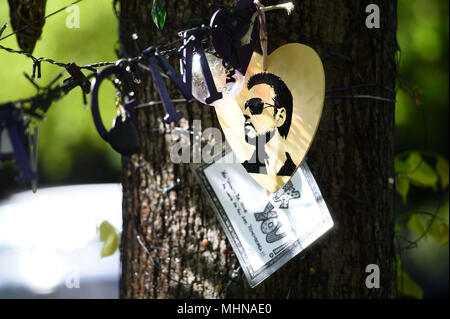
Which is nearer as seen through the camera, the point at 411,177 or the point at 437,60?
the point at 411,177

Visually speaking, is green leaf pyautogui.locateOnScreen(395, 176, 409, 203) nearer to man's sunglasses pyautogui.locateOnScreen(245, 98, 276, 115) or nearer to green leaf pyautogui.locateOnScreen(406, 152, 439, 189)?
green leaf pyautogui.locateOnScreen(406, 152, 439, 189)

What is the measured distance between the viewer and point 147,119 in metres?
1.75

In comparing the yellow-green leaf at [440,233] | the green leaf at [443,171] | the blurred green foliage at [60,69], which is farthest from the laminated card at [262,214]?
the blurred green foliage at [60,69]

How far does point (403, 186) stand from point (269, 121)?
3.39 feet

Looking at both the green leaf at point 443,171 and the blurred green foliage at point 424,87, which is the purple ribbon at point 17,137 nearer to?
the green leaf at point 443,171

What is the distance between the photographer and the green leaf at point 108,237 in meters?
1.97

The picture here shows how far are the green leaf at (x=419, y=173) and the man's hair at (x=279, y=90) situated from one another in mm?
1068

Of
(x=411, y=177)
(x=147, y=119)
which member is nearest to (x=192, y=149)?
(x=147, y=119)

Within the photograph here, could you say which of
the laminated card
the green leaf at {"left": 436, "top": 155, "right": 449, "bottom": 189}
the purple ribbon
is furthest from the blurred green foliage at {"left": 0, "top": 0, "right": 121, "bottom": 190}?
the purple ribbon

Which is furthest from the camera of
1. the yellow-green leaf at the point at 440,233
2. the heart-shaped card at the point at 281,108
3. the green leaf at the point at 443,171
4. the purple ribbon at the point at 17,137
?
the green leaf at the point at 443,171

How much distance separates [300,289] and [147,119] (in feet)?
2.32

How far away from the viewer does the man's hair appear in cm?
134

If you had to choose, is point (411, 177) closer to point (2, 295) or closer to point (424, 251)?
point (2, 295)

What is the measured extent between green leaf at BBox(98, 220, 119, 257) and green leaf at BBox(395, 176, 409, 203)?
1.12 metres
